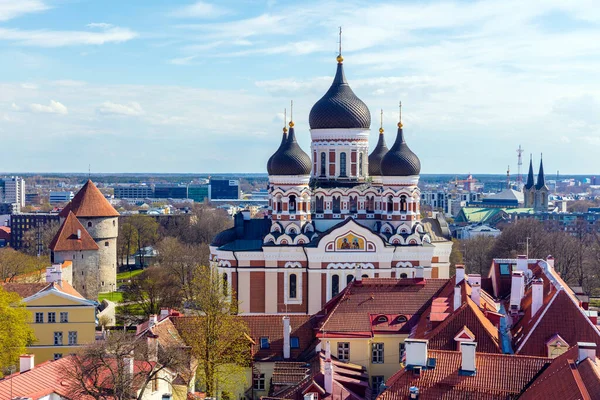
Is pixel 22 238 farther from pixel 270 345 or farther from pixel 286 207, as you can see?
pixel 270 345

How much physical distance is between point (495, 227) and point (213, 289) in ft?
322

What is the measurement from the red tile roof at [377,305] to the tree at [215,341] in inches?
127

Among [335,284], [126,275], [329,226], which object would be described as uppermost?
[329,226]

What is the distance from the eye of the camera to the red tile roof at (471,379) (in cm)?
2302

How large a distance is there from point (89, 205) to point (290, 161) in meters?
27.8

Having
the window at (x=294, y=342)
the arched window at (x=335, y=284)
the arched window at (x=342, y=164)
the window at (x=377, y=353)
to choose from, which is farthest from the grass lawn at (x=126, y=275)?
the window at (x=377, y=353)

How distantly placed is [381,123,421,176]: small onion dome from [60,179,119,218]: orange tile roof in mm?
29921

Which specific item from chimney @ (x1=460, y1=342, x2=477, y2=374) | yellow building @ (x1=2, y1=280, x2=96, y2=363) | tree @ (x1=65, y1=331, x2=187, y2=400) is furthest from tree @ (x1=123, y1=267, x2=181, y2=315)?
chimney @ (x1=460, y1=342, x2=477, y2=374)

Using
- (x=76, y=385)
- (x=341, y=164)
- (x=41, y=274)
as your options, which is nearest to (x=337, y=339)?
(x=76, y=385)

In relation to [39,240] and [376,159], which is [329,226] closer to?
[376,159]

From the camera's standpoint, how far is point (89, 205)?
7506 cm

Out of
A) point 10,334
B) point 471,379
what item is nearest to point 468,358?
point 471,379

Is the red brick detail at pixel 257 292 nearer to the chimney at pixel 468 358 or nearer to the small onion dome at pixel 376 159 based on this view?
the small onion dome at pixel 376 159

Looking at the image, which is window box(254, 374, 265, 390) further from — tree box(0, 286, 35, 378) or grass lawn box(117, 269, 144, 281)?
grass lawn box(117, 269, 144, 281)
